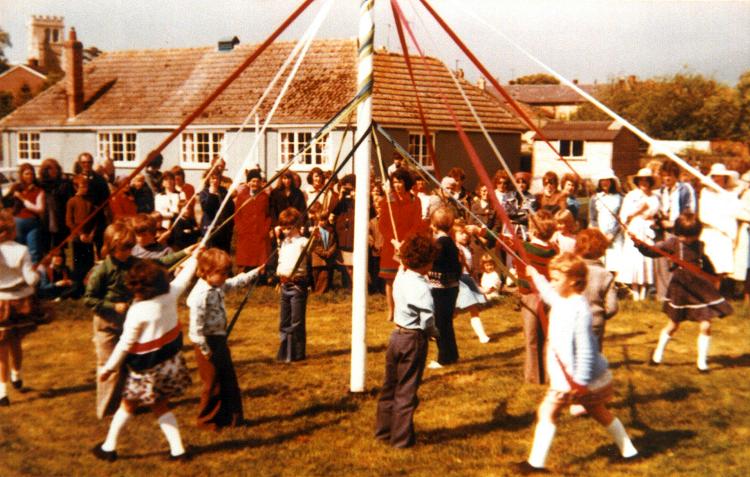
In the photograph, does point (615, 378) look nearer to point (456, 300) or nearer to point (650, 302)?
point (456, 300)

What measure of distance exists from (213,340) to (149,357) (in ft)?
1.65

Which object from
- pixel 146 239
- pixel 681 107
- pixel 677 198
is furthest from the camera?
pixel 681 107

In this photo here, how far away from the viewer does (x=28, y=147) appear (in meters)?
20.0

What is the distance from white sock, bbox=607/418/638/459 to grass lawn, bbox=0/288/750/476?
2.7 inches

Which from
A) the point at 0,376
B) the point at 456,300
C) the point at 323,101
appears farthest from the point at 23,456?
the point at 323,101

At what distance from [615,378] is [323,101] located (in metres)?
12.3

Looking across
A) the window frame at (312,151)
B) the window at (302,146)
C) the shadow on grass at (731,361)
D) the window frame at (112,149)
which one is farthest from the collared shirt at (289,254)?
the window frame at (112,149)

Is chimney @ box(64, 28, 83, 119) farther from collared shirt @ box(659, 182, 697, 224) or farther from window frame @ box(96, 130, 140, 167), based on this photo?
collared shirt @ box(659, 182, 697, 224)

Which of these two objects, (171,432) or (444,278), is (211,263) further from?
(444,278)

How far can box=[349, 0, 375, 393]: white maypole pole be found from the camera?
433 cm

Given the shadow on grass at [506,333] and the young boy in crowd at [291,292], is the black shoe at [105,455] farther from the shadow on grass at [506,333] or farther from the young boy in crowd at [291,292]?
the shadow on grass at [506,333]

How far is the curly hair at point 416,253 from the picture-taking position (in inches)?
158

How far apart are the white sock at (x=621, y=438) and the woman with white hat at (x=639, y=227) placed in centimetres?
354

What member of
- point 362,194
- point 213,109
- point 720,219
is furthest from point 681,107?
point 362,194
